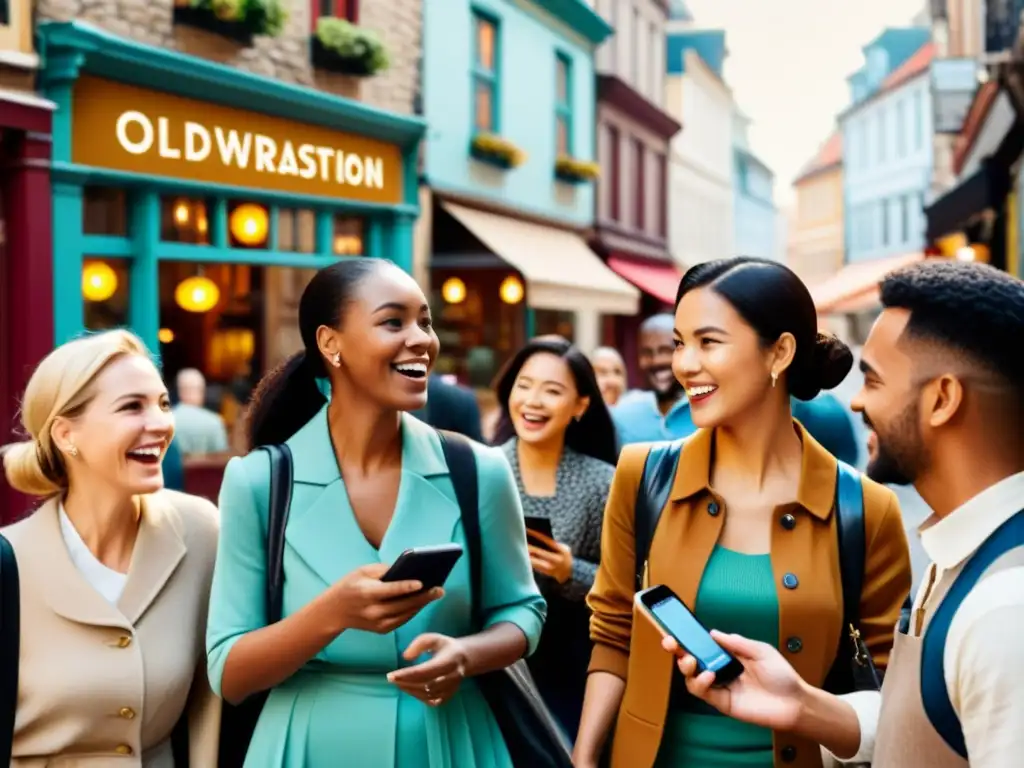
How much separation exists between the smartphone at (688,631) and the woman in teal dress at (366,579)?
402 millimetres

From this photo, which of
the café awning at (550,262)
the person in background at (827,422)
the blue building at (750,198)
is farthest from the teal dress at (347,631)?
the blue building at (750,198)

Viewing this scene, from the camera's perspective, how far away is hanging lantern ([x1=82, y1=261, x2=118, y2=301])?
10.0m

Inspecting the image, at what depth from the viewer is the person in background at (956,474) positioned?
62.5 inches

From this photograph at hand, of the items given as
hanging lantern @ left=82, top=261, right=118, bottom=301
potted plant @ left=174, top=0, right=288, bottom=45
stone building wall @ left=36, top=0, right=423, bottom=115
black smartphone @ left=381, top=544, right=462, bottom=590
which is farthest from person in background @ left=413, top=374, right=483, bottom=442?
potted plant @ left=174, top=0, right=288, bottom=45

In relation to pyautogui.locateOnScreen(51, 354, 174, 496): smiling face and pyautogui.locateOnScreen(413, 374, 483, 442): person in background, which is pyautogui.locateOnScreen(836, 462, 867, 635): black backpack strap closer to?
pyautogui.locateOnScreen(51, 354, 174, 496): smiling face

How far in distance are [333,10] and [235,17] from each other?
2547 mm

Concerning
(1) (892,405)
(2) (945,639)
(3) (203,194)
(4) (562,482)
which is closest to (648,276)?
(3) (203,194)

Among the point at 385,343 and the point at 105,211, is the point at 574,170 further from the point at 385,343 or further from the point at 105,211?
the point at 385,343

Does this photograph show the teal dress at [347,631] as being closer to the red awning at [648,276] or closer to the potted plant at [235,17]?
the potted plant at [235,17]

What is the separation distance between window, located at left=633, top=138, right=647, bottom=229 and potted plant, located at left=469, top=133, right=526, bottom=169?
9018 mm

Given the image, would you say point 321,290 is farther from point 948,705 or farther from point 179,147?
point 179,147

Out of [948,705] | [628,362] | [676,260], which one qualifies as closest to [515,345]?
[628,362]

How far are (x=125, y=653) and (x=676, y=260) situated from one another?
90.8 feet

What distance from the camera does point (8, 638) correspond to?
9.36ft
